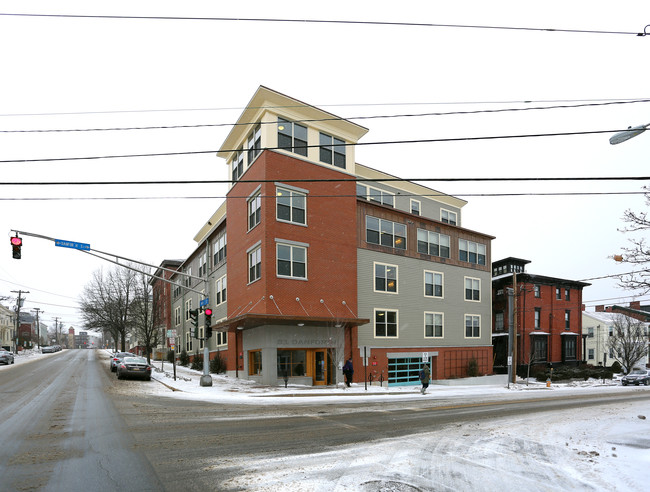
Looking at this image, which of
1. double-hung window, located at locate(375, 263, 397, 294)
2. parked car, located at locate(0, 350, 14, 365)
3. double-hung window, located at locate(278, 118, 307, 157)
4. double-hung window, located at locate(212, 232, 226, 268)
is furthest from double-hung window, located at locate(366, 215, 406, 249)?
parked car, located at locate(0, 350, 14, 365)

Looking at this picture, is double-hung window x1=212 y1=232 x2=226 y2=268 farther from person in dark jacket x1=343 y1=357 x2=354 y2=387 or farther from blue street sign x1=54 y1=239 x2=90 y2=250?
blue street sign x1=54 y1=239 x2=90 y2=250

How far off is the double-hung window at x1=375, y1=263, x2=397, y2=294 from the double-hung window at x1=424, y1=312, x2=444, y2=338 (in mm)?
4395

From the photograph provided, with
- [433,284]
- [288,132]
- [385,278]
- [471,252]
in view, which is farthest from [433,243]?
[288,132]

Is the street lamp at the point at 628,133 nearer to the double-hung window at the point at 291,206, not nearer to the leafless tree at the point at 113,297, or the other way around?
the double-hung window at the point at 291,206

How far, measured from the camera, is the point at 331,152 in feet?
100

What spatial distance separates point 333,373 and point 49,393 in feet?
50.5

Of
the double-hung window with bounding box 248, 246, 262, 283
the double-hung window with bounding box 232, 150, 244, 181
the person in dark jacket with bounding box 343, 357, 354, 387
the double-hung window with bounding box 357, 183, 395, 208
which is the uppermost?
the double-hung window with bounding box 232, 150, 244, 181

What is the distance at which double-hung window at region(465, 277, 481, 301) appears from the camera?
4034 cm

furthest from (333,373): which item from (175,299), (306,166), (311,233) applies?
(175,299)

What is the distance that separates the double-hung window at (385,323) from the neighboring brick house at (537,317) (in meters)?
17.5

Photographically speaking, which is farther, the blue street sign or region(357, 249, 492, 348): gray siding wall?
region(357, 249, 492, 348): gray siding wall

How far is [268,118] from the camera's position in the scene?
27.6 metres

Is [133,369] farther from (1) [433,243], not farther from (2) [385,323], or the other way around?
(1) [433,243]

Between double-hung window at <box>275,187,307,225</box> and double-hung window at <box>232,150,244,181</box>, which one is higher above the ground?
double-hung window at <box>232,150,244,181</box>
